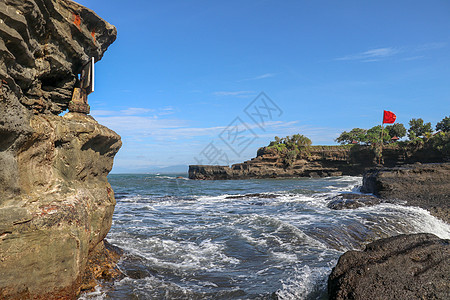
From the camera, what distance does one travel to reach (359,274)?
3.96 meters

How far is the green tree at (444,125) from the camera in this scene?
54.5 meters

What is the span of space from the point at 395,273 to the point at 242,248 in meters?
4.40

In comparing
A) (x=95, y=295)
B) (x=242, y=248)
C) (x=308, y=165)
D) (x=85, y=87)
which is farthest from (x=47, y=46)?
(x=308, y=165)

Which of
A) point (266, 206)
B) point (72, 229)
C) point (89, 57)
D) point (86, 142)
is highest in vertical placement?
point (89, 57)

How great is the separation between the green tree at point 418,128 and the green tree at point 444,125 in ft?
8.58

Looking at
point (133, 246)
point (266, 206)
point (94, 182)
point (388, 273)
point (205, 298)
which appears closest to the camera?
point (388, 273)

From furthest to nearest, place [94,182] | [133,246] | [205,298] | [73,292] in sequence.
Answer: [133,246], [94,182], [205,298], [73,292]

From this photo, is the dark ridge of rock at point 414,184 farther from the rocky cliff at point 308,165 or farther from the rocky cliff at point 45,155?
the rocky cliff at point 308,165

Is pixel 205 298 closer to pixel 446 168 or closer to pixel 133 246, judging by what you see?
pixel 133 246

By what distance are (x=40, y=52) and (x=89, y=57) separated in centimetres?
152

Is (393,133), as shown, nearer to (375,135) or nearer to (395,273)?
(375,135)

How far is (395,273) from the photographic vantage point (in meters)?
3.93

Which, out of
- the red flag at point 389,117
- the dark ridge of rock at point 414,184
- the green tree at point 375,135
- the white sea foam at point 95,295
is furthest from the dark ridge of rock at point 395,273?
the green tree at point 375,135

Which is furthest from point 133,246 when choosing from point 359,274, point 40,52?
point 359,274
